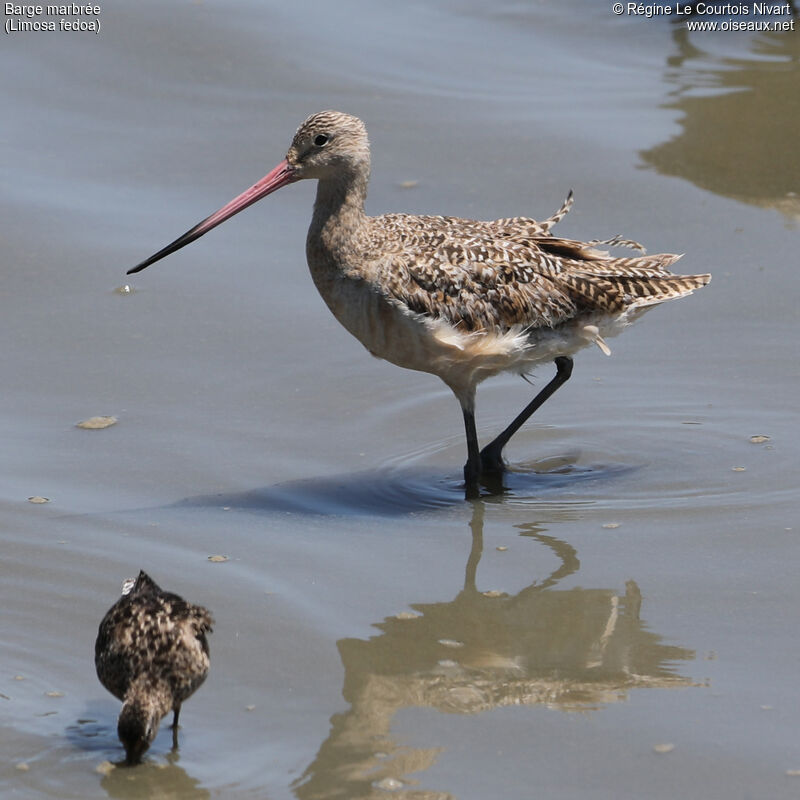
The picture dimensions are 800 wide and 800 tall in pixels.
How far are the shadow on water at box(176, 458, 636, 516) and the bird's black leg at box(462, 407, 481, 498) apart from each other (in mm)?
44

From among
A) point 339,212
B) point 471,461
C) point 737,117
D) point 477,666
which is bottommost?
point 477,666

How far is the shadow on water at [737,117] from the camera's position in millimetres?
9483

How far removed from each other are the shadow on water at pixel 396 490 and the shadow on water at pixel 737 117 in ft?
9.51

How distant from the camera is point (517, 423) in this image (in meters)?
7.23

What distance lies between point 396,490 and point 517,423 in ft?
2.47

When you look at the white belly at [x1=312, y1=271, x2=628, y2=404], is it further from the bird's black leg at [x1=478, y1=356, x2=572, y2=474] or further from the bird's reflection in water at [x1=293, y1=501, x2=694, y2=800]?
the bird's reflection in water at [x1=293, y1=501, x2=694, y2=800]

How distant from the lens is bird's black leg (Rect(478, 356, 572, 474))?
22.9 ft

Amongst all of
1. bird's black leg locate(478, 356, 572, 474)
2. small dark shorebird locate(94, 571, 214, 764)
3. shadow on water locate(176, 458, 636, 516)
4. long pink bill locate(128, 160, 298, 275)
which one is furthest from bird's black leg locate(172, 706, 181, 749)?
long pink bill locate(128, 160, 298, 275)

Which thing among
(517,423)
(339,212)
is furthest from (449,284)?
(517,423)

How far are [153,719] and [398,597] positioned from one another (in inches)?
53.3

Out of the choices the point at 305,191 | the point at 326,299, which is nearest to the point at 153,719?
the point at 326,299

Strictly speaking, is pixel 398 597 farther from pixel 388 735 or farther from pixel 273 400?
pixel 273 400

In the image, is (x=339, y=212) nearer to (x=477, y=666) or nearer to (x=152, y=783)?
(x=477, y=666)

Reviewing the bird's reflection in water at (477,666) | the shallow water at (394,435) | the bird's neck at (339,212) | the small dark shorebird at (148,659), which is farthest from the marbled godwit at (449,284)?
the small dark shorebird at (148,659)
